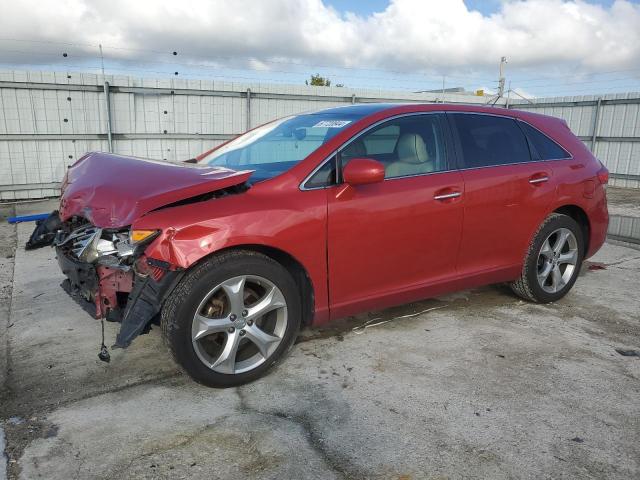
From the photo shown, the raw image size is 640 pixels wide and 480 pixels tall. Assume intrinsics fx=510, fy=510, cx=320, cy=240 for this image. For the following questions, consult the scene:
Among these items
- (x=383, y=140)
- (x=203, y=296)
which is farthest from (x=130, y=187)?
(x=383, y=140)

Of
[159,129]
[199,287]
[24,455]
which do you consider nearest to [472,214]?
[199,287]

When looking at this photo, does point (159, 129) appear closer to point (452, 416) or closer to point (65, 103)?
point (65, 103)

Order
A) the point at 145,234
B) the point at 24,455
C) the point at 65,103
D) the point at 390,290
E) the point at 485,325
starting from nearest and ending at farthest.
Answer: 1. the point at 24,455
2. the point at 145,234
3. the point at 390,290
4. the point at 485,325
5. the point at 65,103

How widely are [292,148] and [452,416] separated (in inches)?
75.5

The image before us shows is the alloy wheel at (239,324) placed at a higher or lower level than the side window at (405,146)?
lower

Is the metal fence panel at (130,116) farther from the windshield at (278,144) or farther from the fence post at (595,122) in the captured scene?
the windshield at (278,144)

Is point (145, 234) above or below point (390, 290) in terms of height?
above

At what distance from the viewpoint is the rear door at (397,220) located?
10.2 ft

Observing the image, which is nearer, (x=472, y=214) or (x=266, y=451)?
(x=266, y=451)

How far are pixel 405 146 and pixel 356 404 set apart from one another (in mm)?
1730

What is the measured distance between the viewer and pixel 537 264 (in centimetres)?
418

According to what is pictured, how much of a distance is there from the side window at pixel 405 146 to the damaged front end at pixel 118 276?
1.30m

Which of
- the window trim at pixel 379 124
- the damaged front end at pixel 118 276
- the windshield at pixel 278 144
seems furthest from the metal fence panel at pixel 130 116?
the window trim at pixel 379 124

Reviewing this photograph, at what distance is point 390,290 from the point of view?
3404mm
